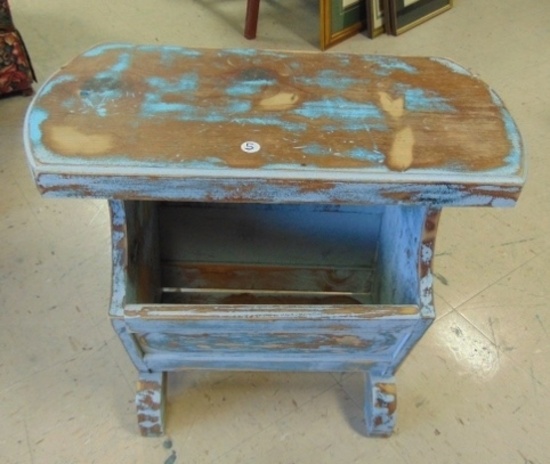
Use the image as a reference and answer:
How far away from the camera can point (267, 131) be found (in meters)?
0.78

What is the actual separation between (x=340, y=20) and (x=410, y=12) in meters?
0.31

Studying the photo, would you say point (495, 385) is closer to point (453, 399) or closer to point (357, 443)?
point (453, 399)

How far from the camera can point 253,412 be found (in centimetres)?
119

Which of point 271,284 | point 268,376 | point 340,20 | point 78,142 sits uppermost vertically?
point 78,142

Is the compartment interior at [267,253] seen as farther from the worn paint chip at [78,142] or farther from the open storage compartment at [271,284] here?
the worn paint chip at [78,142]

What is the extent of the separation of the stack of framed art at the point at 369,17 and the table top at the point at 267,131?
4.11 feet

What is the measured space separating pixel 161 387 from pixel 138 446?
0.14m

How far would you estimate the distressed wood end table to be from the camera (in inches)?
28.9

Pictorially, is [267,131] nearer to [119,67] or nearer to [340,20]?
[119,67]

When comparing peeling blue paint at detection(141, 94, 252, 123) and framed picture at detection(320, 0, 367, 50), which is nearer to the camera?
peeling blue paint at detection(141, 94, 252, 123)

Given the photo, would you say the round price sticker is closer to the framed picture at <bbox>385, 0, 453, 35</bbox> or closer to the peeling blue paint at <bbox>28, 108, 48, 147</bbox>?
the peeling blue paint at <bbox>28, 108, 48, 147</bbox>

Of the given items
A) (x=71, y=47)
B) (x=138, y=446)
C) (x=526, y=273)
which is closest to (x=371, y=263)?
(x=526, y=273)

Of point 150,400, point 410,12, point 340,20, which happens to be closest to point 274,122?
point 150,400

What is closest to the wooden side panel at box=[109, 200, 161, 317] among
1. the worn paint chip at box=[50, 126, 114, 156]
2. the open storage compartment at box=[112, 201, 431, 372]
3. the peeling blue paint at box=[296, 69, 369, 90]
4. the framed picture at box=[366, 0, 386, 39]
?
the open storage compartment at box=[112, 201, 431, 372]
